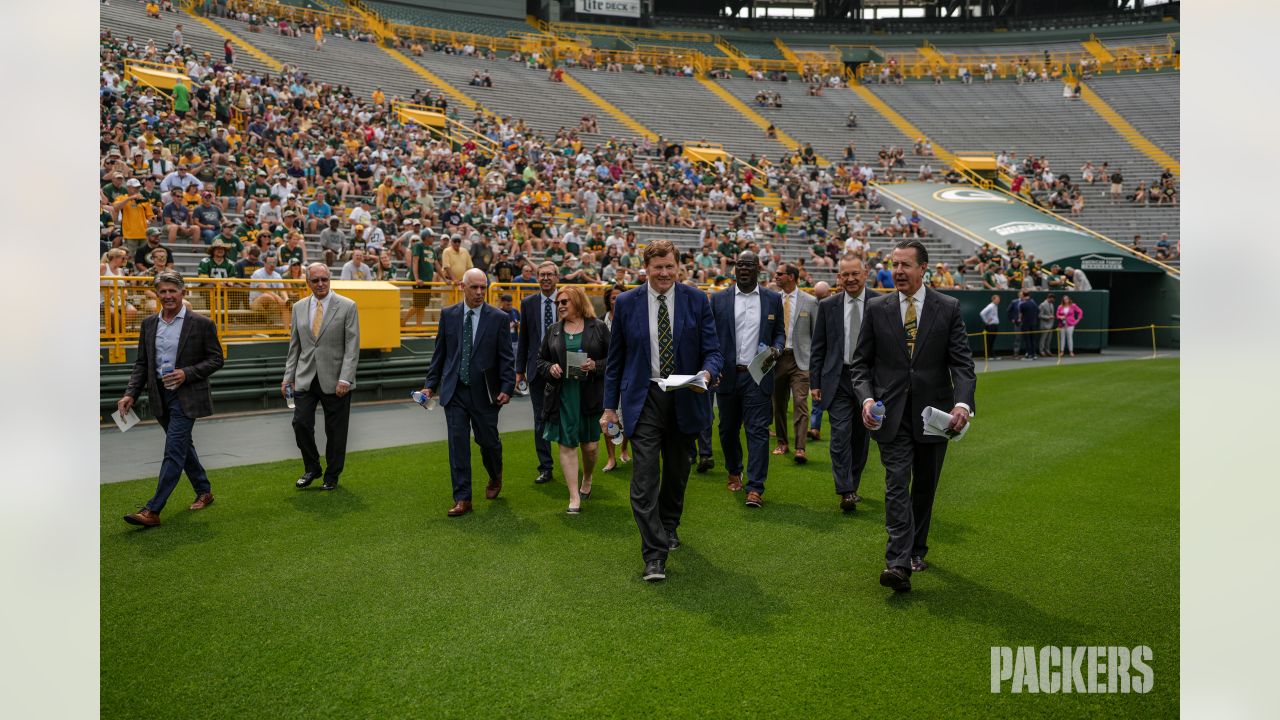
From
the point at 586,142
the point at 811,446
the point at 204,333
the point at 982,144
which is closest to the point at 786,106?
the point at 982,144

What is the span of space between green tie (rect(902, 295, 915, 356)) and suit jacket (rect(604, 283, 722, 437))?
1170 mm

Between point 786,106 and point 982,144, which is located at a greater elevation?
point 786,106

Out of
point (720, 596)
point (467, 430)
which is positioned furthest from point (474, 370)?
point (720, 596)

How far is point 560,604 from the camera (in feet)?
16.4

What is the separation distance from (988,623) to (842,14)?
58066 millimetres

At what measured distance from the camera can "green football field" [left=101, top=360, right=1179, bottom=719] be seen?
12.7 feet

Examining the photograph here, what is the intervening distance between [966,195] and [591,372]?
1165 inches

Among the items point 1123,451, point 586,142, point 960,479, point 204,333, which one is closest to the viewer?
point 204,333

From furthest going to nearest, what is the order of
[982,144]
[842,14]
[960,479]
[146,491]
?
[842,14] < [982,144] < [960,479] < [146,491]

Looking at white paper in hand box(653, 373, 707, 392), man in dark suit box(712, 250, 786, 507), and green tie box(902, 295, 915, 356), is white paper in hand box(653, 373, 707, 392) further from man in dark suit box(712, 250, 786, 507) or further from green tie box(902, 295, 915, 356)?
man in dark suit box(712, 250, 786, 507)

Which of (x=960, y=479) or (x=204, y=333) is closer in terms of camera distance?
(x=204, y=333)

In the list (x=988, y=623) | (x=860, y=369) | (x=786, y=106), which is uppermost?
(x=786, y=106)

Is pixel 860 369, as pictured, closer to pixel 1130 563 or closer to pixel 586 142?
pixel 1130 563

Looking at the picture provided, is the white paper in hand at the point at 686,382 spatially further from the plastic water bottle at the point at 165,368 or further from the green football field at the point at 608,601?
the plastic water bottle at the point at 165,368
